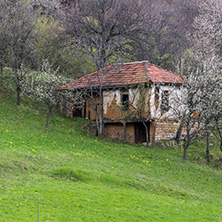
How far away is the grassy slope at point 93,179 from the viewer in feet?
38.7

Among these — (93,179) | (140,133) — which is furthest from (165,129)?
(93,179)

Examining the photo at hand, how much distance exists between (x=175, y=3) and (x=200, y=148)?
3673 centimetres

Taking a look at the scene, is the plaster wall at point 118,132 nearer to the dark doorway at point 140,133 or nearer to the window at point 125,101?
the dark doorway at point 140,133

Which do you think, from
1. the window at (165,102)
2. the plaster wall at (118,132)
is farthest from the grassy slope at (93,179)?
the window at (165,102)

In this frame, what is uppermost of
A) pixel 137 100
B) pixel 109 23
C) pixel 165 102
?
pixel 109 23

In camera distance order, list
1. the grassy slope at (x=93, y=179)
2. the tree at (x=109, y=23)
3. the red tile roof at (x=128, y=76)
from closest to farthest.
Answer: the grassy slope at (x=93, y=179) < the red tile roof at (x=128, y=76) < the tree at (x=109, y=23)

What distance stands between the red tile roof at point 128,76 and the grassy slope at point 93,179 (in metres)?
5.18

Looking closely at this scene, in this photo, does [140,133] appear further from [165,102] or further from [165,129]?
[165,102]

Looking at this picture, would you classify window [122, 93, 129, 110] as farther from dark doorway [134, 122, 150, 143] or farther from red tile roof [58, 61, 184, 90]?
dark doorway [134, 122, 150, 143]

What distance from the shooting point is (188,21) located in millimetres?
51844

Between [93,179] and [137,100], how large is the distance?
12.1 meters

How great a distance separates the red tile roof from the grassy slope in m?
5.18

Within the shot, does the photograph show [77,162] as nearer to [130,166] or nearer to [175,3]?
[130,166]

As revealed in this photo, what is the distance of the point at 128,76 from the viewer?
28.4 meters
